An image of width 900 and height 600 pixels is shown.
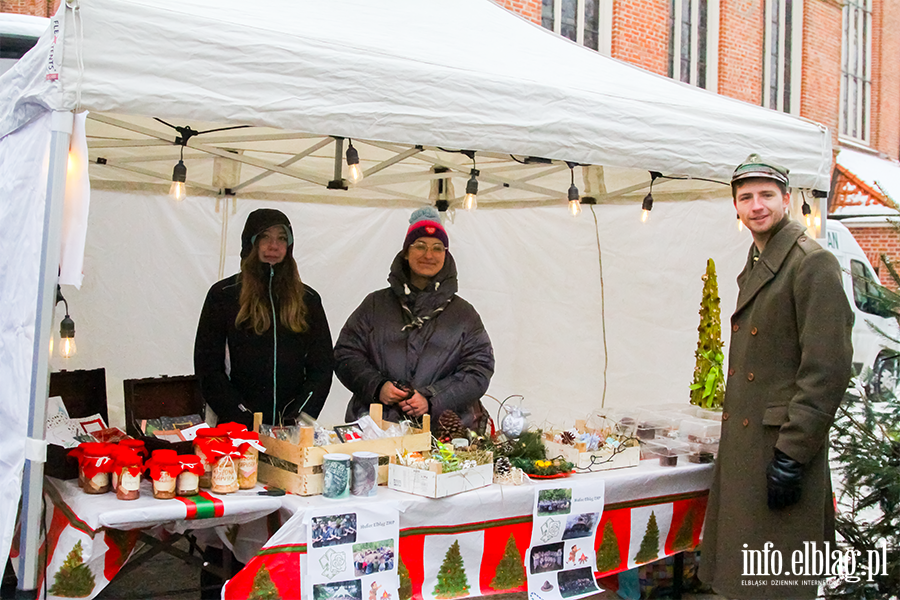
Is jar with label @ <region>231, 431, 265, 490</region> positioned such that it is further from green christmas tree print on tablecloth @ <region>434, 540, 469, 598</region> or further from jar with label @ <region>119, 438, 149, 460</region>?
green christmas tree print on tablecloth @ <region>434, 540, 469, 598</region>

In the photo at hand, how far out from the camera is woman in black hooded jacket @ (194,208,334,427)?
138 inches

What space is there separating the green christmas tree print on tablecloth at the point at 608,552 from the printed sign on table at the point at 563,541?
2.0 inches

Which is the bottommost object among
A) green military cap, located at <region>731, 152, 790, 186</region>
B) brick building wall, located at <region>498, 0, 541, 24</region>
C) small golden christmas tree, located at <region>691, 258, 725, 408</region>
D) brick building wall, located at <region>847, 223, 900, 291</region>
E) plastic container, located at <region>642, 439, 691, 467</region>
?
plastic container, located at <region>642, 439, 691, 467</region>

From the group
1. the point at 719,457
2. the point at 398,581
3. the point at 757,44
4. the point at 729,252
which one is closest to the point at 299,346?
the point at 398,581

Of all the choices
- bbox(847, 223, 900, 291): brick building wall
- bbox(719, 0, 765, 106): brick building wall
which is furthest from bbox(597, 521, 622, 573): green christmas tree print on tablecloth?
bbox(719, 0, 765, 106): brick building wall

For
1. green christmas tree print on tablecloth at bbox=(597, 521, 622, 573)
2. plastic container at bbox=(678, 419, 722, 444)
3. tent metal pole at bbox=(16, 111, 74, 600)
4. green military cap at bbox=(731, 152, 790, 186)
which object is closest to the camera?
Result: tent metal pole at bbox=(16, 111, 74, 600)

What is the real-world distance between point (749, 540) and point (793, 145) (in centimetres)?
182

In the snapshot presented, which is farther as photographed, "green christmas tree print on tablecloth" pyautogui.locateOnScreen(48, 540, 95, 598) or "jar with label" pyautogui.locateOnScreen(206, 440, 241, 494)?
"jar with label" pyautogui.locateOnScreen(206, 440, 241, 494)

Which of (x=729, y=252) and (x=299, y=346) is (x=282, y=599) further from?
(x=729, y=252)

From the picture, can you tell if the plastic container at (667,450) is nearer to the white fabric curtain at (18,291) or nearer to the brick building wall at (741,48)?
the white fabric curtain at (18,291)

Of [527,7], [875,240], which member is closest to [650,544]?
[527,7]

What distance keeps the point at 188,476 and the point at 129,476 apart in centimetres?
18

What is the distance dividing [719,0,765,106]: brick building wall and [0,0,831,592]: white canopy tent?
1039cm

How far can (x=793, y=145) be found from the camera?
3.73 meters
